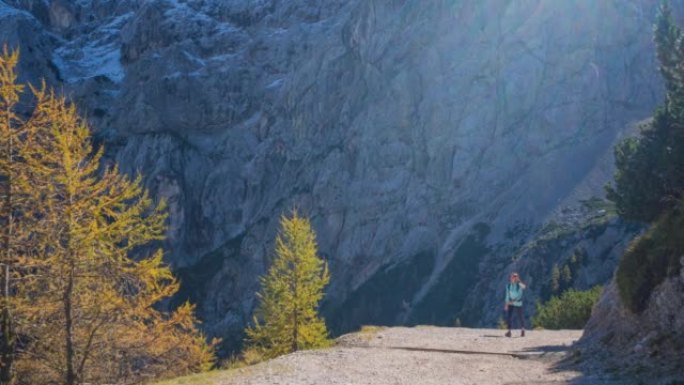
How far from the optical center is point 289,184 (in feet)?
498

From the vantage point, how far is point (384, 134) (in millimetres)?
145875

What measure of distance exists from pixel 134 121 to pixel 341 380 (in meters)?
168

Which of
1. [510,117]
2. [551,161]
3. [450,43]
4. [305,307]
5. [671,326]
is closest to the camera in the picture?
[671,326]

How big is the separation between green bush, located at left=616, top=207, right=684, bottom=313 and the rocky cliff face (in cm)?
9347

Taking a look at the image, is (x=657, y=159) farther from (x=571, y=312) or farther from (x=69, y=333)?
(x=69, y=333)

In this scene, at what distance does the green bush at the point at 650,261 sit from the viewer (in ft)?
42.3

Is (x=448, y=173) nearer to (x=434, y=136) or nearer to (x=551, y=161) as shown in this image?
(x=434, y=136)

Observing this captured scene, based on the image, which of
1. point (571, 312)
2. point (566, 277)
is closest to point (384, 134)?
point (566, 277)

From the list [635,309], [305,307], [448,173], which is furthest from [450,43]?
[635,309]

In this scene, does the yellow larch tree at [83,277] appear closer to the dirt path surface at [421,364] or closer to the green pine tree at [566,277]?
the dirt path surface at [421,364]

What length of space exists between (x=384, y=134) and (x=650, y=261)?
133306 mm

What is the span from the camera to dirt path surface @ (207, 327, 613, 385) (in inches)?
493

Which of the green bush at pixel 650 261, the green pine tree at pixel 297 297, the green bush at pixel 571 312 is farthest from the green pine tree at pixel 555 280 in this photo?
the green bush at pixel 650 261

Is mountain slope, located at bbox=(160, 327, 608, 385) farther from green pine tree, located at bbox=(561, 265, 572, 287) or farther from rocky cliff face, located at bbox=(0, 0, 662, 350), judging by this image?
rocky cliff face, located at bbox=(0, 0, 662, 350)
